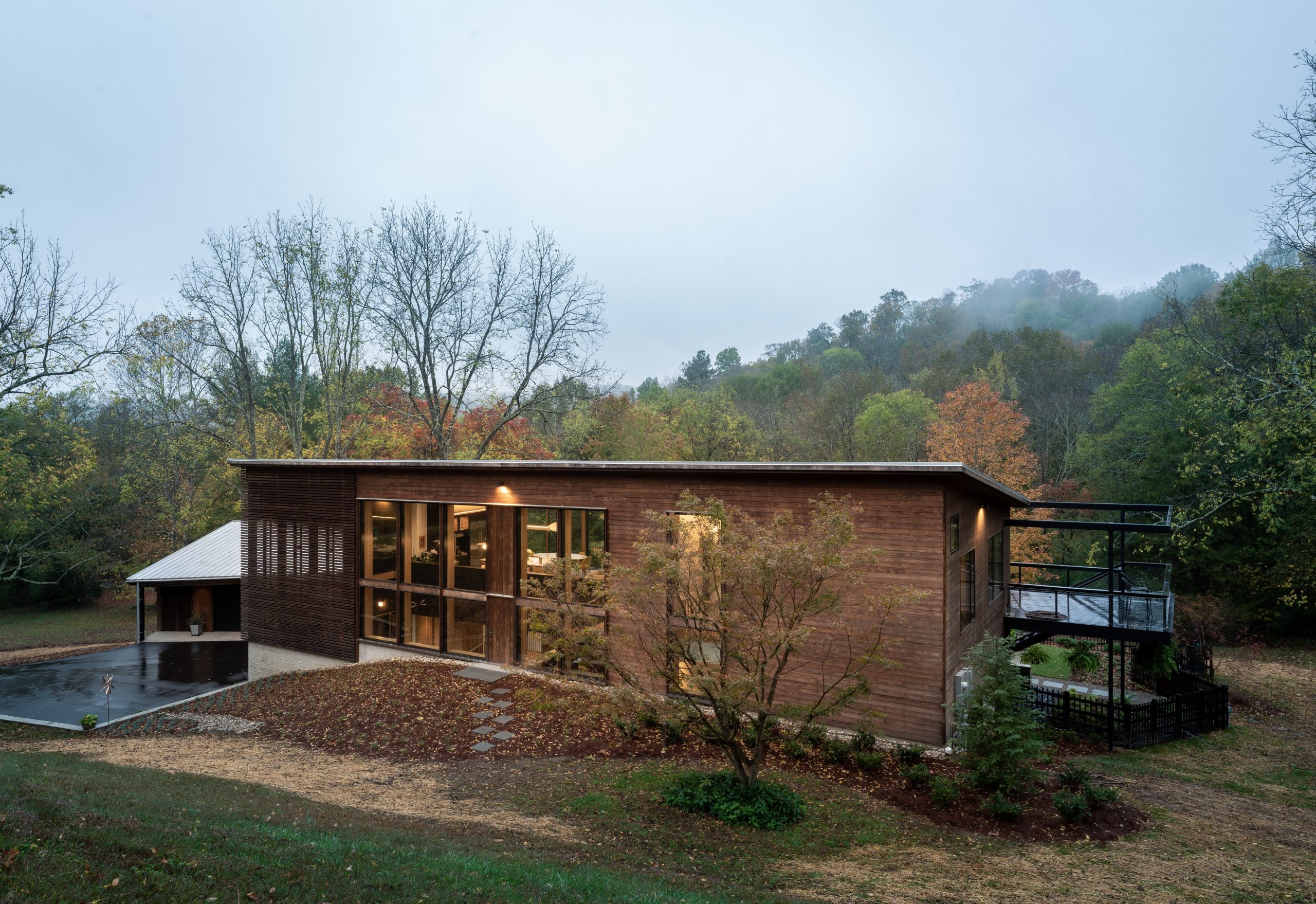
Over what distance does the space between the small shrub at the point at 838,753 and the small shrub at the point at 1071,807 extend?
8.55 ft

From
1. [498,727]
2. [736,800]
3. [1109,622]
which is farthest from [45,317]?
[1109,622]

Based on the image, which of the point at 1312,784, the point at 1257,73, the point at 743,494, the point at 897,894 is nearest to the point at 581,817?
the point at 897,894

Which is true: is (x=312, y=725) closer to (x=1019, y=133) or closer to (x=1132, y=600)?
(x=1132, y=600)

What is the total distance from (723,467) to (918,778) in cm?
509

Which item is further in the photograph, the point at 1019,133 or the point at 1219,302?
the point at 1019,133

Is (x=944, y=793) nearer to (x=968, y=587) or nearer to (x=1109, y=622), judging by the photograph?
(x=968, y=587)

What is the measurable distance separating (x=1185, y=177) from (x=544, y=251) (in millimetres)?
92903

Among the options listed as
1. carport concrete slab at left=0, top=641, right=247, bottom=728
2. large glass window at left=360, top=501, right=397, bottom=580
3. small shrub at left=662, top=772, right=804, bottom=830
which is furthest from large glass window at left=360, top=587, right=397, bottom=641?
small shrub at left=662, top=772, right=804, bottom=830

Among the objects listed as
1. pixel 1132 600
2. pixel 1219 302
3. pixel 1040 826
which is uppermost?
pixel 1219 302

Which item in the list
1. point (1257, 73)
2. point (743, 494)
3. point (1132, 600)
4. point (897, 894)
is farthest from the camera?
point (1257, 73)

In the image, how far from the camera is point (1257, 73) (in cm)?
5141

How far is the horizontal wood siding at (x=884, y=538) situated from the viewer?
9.84 metres

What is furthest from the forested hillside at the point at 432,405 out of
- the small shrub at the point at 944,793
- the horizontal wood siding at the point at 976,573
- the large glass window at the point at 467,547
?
the small shrub at the point at 944,793

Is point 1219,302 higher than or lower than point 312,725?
higher
